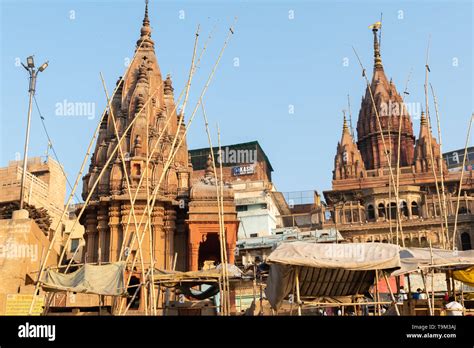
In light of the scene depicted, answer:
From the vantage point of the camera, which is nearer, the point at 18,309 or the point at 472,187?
the point at 18,309

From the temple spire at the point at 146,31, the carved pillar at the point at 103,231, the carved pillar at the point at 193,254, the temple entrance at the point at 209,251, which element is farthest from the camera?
the temple spire at the point at 146,31

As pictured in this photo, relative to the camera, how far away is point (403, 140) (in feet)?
188

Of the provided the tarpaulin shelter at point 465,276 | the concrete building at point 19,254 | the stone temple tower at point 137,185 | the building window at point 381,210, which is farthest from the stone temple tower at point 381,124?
the tarpaulin shelter at point 465,276

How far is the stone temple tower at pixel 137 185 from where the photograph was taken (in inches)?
1001

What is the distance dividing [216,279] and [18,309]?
220 inches

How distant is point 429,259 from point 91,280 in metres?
7.35

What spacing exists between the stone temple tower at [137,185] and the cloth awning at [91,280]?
10337 mm

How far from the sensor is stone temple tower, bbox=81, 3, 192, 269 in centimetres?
2544

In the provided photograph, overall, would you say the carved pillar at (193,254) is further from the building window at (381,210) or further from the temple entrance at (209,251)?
the building window at (381,210)

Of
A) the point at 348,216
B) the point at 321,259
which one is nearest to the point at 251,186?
the point at 348,216

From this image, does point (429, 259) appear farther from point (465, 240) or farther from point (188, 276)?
point (465, 240)
